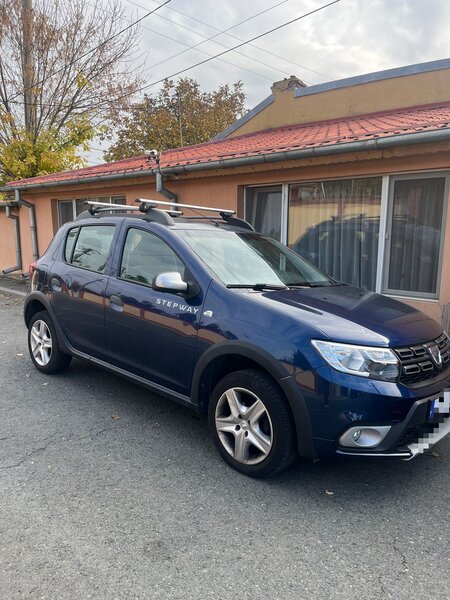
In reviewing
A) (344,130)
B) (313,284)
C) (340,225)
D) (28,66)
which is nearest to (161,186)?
(344,130)

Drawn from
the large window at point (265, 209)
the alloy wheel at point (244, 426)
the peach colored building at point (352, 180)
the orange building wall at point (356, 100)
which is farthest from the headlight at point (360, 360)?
the orange building wall at point (356, 100)

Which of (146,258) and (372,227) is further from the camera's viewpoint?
(372,227)

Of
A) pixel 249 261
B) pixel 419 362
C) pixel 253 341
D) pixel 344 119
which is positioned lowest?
pixel 419 362

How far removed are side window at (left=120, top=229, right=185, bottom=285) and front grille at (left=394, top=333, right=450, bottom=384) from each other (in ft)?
5.43

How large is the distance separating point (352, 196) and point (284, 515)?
4793 millimetres

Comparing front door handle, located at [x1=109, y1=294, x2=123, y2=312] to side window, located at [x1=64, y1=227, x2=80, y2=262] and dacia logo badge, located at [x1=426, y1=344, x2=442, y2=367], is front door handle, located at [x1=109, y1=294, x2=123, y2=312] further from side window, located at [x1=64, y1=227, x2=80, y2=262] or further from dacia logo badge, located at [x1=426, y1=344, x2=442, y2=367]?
dacia logo badge, located at [x1=426, y1=344, x2=442, y2=367]

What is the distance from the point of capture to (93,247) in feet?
14.3

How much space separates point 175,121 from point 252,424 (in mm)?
24447

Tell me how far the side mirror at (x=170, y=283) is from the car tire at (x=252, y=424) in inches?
27.5

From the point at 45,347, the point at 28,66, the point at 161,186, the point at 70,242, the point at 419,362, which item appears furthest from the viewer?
the point at 28,66

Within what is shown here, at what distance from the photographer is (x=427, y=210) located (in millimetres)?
5664

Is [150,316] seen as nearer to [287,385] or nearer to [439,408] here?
[287,385]

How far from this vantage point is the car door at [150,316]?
3.24 meters

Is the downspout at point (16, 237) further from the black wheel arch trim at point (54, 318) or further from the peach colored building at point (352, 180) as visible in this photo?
the black wheel arch trim at point (54, 318)
